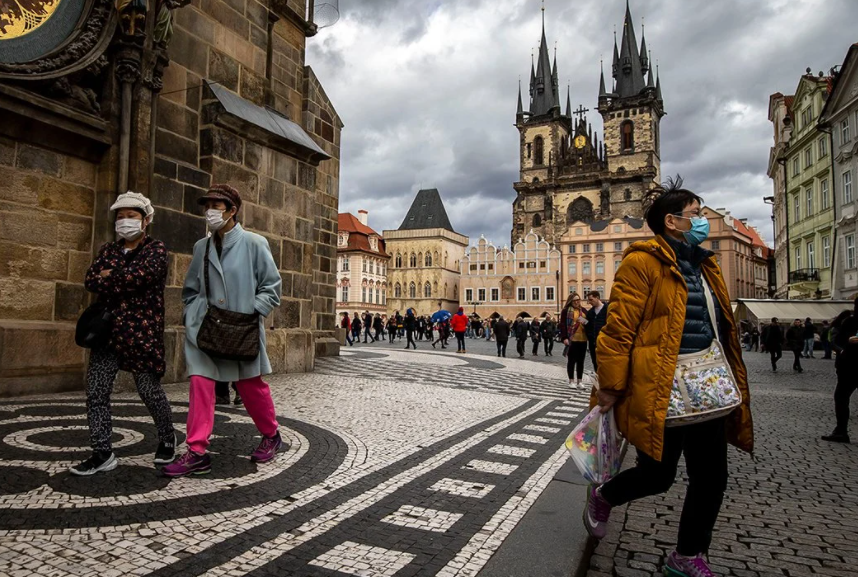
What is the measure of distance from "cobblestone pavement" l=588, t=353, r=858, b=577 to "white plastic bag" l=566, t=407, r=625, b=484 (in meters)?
0.44

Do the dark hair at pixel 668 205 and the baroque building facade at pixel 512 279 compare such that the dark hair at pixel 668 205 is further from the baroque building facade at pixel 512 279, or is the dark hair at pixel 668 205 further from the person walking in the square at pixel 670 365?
the baroque building facade at pixel 512 279

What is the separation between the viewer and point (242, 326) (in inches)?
146

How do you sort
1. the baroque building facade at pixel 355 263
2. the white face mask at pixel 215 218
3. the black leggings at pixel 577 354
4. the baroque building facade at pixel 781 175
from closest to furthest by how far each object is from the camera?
1. the white face mask at pixel 215 218
2. the black leggings at pixel 577 354
3. the baroque building facade at pixel 781 175
4. the baroque building facade at pixel 355 263

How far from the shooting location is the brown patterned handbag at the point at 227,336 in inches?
142

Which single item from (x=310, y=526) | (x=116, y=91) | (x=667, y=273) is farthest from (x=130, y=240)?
(x=116, y=91)

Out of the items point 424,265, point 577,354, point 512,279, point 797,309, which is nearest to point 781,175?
point 797,309

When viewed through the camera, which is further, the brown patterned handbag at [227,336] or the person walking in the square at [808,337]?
the person walking in the square at [808,337]

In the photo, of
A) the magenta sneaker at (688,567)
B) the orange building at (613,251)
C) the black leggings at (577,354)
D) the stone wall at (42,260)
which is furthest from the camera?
the orange building at (613,251)

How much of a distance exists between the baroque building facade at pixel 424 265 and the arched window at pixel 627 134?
93.4 ft

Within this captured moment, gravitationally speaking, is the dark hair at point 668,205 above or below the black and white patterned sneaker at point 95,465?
above

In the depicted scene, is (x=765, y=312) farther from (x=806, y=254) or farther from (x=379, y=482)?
(x=379, y=482)

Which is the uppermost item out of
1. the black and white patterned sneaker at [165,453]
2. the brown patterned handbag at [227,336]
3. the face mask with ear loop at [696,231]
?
the face mask with ear loop at [696,231]

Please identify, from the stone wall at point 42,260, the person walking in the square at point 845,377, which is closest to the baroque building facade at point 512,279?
the person walking in the square at point 845,377

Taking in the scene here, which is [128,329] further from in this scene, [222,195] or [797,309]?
[797,309]
